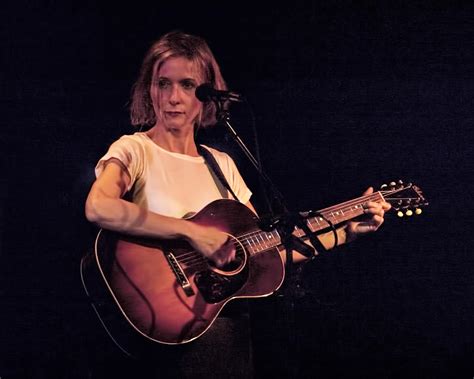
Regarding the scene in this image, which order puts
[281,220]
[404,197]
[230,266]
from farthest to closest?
[404,197]
[230,266]
[281,220]

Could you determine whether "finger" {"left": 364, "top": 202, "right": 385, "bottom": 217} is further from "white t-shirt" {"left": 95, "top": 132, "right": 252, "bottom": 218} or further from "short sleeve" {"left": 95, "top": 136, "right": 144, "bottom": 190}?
"short sleeve" {"left": 95, "top": 136, "right": 144, "bottom": 190}

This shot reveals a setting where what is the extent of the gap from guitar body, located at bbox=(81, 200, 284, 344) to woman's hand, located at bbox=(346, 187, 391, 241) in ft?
1.58

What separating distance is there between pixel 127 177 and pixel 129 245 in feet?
1.04

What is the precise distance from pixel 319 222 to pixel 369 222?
0.83 feet

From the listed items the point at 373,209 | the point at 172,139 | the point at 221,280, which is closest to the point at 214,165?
the point at 172,139

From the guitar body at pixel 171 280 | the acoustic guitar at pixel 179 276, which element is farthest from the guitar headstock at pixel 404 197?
the guitar body at pixel 171 280

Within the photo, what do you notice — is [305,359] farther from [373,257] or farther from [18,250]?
[18,250]

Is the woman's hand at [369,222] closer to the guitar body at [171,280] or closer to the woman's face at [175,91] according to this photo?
the guitar body at [171,280]

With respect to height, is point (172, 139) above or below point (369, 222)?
above

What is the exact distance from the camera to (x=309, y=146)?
3.11m

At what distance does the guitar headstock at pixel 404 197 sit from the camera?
2.62m

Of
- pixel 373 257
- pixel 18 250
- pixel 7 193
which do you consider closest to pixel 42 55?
pixel 7 193

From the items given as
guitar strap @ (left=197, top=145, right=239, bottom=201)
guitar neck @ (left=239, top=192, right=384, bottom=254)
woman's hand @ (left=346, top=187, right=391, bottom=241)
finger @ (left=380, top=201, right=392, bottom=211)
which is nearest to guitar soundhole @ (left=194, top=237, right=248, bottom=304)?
guitar neck @ (left=239, top=192, right=384, bottom=254)

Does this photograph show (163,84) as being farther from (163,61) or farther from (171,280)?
(171,280)
